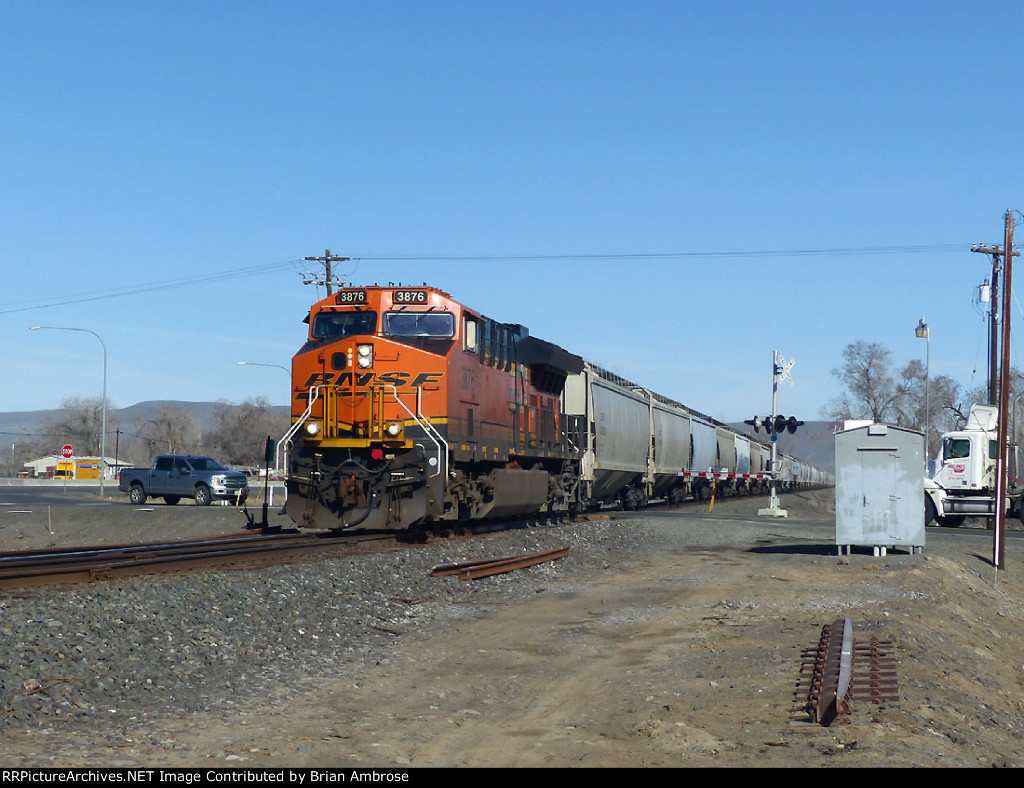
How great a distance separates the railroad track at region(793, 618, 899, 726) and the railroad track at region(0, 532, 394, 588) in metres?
7.84

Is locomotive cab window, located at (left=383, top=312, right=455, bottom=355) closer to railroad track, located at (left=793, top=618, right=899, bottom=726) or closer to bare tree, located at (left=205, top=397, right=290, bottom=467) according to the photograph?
railroad track, located at (left=793, top=618, right=899, bottom=726)

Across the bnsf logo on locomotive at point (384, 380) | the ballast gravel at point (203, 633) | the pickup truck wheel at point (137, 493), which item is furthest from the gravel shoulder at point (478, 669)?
the pickup truck wheel at point (137, 493)

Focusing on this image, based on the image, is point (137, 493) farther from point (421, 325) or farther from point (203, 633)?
point (203, 633)

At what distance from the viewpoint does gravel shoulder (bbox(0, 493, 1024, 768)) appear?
23.1 ft

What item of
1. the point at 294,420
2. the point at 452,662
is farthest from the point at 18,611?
the point at 294,420

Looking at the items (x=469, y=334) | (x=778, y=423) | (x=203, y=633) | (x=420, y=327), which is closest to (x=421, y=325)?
(x=420, y=327)

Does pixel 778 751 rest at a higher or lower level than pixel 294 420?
lower

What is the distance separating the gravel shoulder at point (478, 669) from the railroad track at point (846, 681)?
147mm

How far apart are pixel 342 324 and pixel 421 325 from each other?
1.45 meters

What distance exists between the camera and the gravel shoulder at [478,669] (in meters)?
7.04

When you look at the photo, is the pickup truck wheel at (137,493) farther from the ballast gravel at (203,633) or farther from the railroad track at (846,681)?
the railroad track at (846,681)
